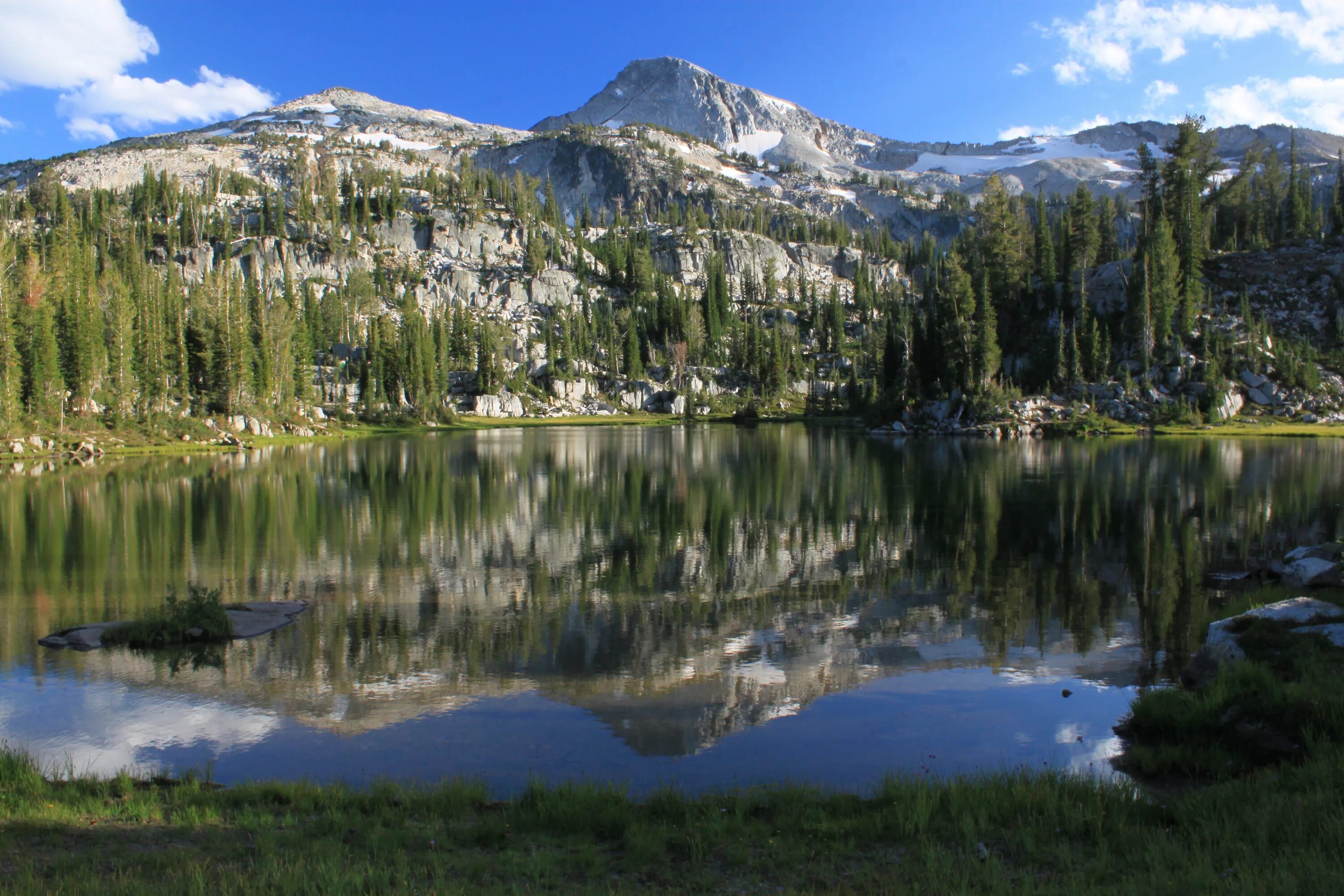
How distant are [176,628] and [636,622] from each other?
9626 millimetres

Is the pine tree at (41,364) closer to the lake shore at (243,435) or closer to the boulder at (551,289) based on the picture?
the lake shore at (243,435)

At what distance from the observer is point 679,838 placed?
741 centimetres

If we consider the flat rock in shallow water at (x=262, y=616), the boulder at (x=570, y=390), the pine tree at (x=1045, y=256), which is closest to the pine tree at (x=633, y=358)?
the boulder at (x=570, y=390)

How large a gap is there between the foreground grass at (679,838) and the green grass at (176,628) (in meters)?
7.30

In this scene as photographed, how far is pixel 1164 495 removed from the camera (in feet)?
114

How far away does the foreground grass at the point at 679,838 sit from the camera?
601cm

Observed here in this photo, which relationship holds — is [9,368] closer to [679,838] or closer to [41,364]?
[41,364]

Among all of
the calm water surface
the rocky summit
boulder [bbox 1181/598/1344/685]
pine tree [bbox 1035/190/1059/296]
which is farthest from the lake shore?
boulder [bbox 1181/598/1344/685]

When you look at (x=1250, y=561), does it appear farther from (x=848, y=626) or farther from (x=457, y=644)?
(x=457, y=644)

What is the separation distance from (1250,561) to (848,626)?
13.0 meters

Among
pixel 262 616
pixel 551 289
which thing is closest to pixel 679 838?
pixel 262 616

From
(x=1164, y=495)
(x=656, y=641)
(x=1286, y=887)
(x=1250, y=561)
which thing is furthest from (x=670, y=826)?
(x=1164, y=495)

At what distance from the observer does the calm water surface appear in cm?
1095

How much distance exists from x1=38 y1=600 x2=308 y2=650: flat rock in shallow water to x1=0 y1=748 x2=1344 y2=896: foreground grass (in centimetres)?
759
